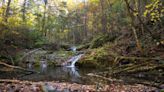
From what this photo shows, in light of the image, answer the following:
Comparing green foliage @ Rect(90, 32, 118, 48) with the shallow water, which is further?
green foliage @ Rect(90, 32, 118, 48)

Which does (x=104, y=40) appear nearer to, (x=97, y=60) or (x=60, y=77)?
(x=97, y=60)

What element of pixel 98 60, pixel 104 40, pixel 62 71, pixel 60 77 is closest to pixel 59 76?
pixel 60 77

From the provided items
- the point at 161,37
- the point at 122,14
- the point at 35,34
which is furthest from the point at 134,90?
the point at 35,34

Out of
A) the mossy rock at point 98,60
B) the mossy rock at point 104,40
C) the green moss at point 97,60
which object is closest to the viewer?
the mossy rock at point 98,60

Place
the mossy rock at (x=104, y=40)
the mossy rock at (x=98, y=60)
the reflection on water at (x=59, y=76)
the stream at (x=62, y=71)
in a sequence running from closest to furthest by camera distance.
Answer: the stream at (x=62, y=71) < the reflection on water at (x=59, y=76) < the mossy rock at (x=98, y=60) < the mossy rock at (x=104, y=40)

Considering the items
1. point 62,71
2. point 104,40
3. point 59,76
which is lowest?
point 62,71

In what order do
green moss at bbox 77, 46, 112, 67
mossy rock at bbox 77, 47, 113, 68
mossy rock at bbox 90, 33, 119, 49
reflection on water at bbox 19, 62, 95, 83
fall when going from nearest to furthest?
reflection on water at bbox 19, 62, 95, 83 → mossy rock at bbox 77, 47, 113, 68 → green moss at bbox 77, 46, 112, 67 → mossy rock at bbox 90, 33, 119, 49

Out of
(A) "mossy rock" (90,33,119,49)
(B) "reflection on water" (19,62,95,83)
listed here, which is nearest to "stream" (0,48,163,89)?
(B) "reflection on water" (19,62,95,83)

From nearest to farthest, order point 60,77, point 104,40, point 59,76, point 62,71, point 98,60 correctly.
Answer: point 60,77, point 59,76, point 62,71, point 98,60, point 104,40

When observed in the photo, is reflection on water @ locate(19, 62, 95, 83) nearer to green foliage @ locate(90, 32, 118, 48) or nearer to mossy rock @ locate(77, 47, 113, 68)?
mossy rock @ locate(77, 47, 113, 68)

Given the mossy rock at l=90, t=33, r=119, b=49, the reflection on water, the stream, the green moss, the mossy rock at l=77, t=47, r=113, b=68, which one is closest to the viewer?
the stream

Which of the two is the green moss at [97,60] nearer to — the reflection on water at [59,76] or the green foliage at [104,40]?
the reflection on water at [59,76]

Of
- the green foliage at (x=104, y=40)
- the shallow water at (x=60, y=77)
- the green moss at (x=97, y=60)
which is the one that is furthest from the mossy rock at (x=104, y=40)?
the shallow water at (x=60, y=77)

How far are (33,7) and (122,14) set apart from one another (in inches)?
804
